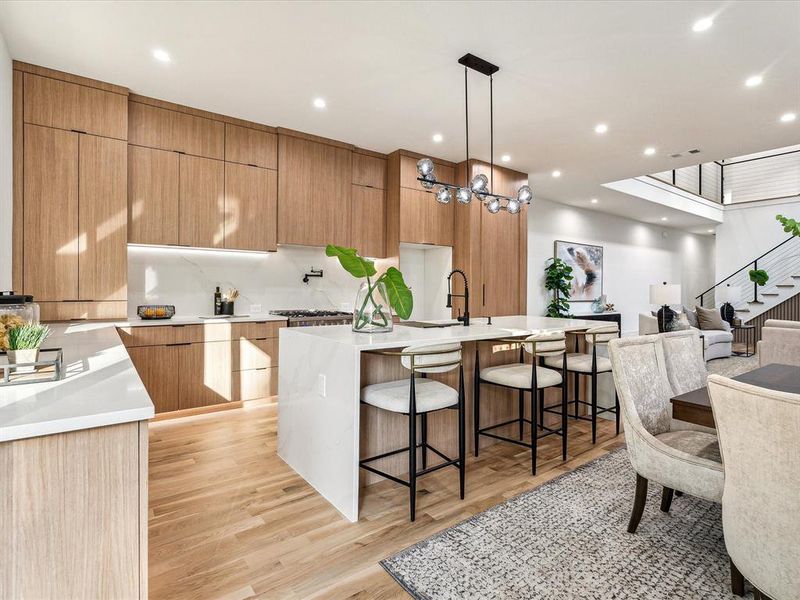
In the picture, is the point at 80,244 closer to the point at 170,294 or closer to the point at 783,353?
the point at 170,294

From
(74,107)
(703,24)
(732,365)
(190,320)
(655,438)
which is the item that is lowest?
(732,365)

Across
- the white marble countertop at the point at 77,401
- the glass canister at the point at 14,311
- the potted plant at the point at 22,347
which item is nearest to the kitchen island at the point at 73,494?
the white marble countertop at the point at 77,401

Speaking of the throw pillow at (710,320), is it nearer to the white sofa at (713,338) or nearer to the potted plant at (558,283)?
the white sofa at (713,338)

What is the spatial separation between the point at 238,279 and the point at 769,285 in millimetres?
10576

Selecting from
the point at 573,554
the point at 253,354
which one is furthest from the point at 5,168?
the point at 573,554

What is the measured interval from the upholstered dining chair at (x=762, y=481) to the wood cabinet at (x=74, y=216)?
4.12 metres

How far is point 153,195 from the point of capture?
12.8ft

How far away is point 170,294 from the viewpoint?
4.38 metres

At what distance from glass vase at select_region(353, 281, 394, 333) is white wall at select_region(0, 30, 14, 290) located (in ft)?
8.00

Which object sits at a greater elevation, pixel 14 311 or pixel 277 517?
pixel 14 311

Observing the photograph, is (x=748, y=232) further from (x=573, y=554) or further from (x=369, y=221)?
(x=573, y=554)

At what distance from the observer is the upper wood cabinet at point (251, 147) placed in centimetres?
430

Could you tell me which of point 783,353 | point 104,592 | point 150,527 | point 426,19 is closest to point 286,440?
point 150,527

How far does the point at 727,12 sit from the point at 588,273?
6.26m
